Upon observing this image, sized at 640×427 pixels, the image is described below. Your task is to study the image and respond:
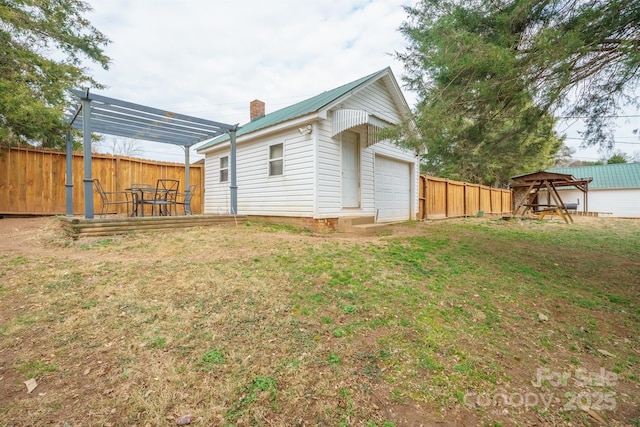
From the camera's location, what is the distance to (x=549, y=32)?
3672 millimetres

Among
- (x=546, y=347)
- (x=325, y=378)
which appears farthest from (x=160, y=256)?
(x=546, y=347)

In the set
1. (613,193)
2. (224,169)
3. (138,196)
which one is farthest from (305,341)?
(613,193)

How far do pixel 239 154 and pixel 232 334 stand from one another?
818 centimetres

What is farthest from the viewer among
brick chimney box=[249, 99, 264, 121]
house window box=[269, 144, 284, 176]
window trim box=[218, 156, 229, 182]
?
brick chimney box=[249, 99, 264, 121]

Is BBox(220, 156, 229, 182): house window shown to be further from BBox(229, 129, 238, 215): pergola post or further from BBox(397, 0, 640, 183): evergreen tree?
BBox(397, 0, 640, 183): evergreen tree

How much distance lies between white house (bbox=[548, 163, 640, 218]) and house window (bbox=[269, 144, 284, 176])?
77.4 ft

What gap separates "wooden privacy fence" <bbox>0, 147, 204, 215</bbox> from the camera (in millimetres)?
7984

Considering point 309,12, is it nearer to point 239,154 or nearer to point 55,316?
point 239,154

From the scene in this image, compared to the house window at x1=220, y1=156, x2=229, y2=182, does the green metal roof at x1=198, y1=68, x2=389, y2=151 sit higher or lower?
higher

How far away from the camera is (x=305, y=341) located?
238 cm

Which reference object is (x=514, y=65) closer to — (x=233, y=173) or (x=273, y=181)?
(x=273, y=181)

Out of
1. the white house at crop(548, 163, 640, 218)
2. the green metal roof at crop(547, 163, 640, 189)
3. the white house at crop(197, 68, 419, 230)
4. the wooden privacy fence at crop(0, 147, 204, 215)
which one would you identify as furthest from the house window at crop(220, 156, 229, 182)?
the green metal roof at crop(547, 163, 640, 189)

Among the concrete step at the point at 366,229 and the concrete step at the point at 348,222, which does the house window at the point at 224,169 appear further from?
the concrete step at the point at 366,229

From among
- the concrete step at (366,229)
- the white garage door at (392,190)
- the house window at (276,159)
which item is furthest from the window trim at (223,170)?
the concrete step at (366,229)
